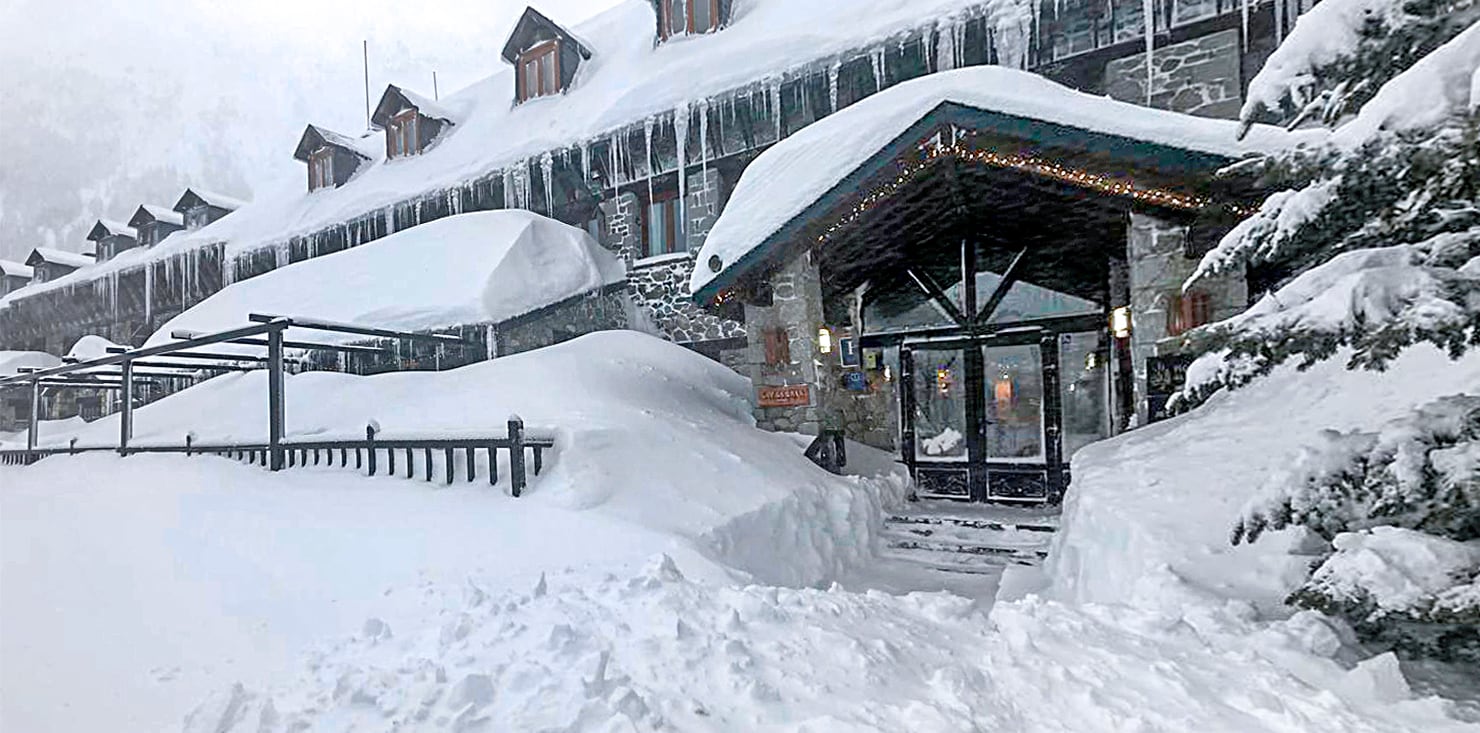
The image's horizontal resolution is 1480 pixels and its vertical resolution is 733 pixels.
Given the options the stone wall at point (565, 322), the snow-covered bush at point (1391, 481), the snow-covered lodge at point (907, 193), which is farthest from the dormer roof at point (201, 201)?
the snow-covered bush at point (1391, 481)

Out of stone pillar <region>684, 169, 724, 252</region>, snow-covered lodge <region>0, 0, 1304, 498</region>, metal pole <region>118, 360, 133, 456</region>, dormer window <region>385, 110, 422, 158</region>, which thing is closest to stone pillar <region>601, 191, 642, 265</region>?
snow-covered lodge <region>0, 0, 1304, 498</region>

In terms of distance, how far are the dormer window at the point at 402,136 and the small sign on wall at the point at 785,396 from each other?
44.8 ft

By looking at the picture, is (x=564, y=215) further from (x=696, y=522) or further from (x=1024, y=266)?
(x=696, y=522)

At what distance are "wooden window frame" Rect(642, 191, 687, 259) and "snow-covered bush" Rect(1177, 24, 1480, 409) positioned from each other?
11.5m

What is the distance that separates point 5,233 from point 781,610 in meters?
11.7

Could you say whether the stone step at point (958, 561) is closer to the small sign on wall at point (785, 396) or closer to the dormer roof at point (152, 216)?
the small sign on wall at point (785, 396)

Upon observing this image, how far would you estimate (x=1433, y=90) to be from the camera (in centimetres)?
241

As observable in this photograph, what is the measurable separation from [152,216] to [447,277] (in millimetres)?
16905

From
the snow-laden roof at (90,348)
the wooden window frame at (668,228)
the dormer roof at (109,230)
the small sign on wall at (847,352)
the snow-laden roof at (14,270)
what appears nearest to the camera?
the small sign on wall at (847,352)

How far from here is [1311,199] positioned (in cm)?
297

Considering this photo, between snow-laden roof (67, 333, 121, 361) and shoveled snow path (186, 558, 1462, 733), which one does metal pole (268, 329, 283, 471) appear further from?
snow-laden roof (67, 333, 121, 361)

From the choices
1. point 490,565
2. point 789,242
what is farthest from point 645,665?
point 789,242

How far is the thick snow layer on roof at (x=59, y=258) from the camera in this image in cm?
2502

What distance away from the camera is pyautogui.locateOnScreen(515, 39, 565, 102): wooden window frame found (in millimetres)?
16297
